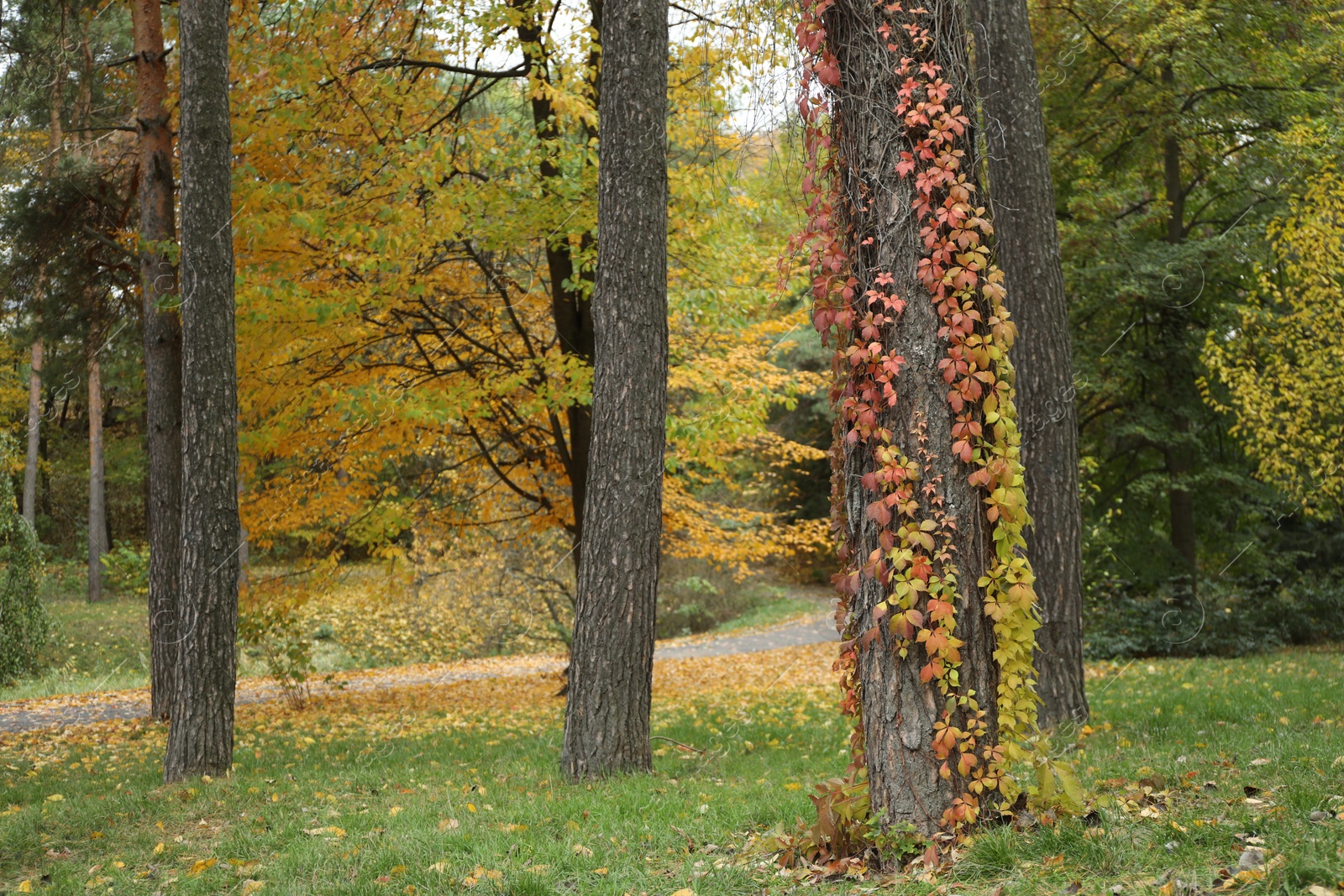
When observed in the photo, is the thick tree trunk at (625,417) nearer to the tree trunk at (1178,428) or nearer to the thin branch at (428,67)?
the thin branch at (428,67)

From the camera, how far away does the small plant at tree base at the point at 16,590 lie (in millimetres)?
13414

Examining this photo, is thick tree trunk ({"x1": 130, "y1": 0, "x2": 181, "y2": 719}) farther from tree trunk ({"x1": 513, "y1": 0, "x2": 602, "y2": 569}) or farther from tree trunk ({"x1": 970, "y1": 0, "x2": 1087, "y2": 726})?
tree trunk ({"x1": 970, "y1": 0, "x2": 1087, "y2": 726})

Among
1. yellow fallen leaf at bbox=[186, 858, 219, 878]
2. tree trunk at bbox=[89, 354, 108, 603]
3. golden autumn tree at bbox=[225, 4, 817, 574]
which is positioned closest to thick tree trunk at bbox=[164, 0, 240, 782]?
golden autumn tree at bbox=[225, 4, 817, 574]

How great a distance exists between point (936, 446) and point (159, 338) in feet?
25.8

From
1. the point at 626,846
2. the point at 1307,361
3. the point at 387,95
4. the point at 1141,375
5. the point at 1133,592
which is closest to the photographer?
the point at 626,846

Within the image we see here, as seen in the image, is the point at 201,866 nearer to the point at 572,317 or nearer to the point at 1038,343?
the point at 1038,343

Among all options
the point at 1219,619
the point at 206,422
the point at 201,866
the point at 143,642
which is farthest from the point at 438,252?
the point at 143,642

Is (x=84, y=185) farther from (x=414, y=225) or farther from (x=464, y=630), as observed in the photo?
(x=464, y=630)

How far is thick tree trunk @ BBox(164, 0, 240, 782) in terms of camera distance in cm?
586

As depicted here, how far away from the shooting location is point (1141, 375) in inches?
508

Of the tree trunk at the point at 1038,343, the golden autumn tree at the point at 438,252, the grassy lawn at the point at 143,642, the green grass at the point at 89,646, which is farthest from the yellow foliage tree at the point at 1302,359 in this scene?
the green grass at the point at 89,646

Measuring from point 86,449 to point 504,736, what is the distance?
80.8 ft

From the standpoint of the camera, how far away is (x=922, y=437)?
343cm

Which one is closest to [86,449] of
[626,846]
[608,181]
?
[608,181]
